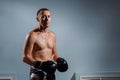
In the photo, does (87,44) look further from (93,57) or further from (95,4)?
(95,4)

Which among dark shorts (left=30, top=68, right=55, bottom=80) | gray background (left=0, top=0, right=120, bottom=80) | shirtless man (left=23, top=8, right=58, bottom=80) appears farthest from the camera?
gray background (left=0, top=0, right=120, bottom=80)

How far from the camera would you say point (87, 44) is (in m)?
2.34

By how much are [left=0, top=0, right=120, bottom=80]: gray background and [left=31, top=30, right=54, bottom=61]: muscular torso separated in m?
0.50

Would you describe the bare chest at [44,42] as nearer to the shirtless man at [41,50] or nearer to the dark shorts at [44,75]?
the shirtless man at [41,50]

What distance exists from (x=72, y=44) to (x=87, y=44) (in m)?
0.13

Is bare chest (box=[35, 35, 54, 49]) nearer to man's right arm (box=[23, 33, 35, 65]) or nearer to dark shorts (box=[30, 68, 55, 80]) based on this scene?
Answer: man's right arm (box=[23, 33, 35, 65])

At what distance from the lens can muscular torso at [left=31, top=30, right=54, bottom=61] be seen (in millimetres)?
1767

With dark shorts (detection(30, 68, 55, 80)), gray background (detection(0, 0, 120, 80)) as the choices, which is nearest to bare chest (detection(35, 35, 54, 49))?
dark shorts (detection(30, 68, 55, 80))

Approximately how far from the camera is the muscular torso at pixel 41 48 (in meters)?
1.77

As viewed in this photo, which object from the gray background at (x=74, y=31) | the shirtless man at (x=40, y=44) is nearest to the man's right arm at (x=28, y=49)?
the shirtless man at (x=40, y=44)

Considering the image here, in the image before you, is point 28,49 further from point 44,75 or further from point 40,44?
point 44,75

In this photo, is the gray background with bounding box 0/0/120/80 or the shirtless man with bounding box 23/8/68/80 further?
the gray background with bounding box 0/0/120/80

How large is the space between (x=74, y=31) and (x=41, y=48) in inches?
25.1

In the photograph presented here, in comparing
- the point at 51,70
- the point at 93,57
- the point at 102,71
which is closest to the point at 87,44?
the point at 93,57
